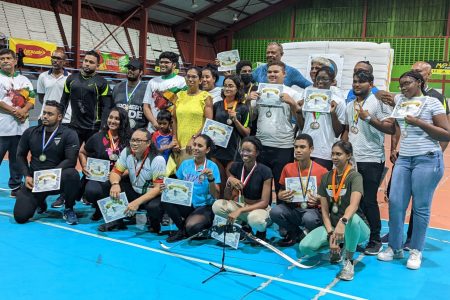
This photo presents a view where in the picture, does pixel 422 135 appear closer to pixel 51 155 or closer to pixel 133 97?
pixel 133 97

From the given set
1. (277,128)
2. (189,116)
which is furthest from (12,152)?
(277,128)

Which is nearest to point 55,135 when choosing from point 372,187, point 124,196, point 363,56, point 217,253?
point 124,196

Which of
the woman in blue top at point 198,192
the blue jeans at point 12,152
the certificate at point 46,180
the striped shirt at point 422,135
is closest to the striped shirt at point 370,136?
→ the striped shirt at point 422,135

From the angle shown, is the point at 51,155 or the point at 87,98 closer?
the point at 51,155

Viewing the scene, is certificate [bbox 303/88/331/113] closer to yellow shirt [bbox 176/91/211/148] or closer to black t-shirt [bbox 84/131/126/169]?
yellow shirt [bbox 176/91/211/148]

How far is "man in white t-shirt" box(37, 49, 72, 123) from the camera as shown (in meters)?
5.11

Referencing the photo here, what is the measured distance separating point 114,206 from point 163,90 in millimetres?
1401

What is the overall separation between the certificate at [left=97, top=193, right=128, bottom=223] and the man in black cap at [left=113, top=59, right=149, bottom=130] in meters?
1.09

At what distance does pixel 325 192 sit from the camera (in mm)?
3689

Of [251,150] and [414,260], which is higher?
[251,150]

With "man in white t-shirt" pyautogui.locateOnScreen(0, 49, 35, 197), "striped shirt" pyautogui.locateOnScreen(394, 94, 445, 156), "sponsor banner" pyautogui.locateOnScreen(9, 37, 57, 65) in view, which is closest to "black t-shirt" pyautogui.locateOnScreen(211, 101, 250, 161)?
"striped shirt" pyautogui.locateOnScreen(394, 94, 445, 156)

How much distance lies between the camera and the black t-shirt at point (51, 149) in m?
4.54

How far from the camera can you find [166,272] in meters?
3.27

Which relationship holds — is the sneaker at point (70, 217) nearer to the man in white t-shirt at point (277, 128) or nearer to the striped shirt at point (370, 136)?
the man in white t-shirt at point (277, 128)
